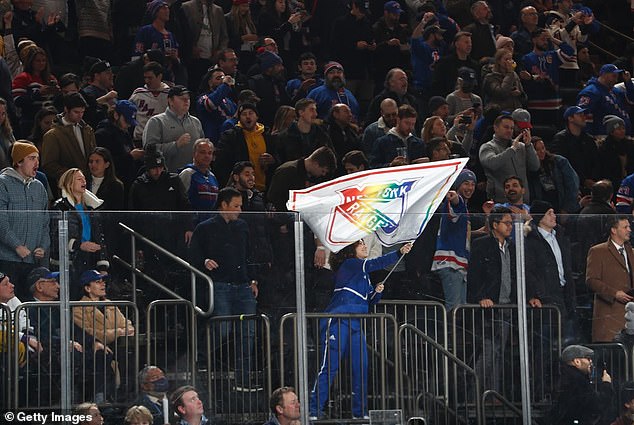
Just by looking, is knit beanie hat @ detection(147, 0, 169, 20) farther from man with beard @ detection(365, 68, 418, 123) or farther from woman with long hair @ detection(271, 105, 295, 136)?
man with beard @ detection(365, 68, 418, 123)

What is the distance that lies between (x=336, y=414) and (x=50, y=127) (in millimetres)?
5070

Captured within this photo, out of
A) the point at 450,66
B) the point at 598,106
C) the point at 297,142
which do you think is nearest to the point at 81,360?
the point at 297,142

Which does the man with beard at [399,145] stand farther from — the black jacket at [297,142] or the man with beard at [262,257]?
the man with beard at [262,257]

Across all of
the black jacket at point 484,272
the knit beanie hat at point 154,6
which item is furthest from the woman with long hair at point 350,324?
the knit beanie hat at point 154,6

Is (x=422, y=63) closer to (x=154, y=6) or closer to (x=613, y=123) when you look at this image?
(x=613, y=123)

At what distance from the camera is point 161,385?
12719 mm

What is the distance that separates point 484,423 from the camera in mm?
13430

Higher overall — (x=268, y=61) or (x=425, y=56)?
(x=425, y=56)

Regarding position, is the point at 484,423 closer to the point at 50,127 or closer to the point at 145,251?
the point at 145,251

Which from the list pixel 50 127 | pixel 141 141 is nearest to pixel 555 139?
pixel 141 141

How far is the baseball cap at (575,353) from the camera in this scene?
45.2 feet

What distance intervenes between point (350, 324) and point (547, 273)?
180 centimetres

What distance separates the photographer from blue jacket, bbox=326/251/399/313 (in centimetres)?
1323

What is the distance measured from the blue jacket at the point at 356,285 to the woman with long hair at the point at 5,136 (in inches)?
159
